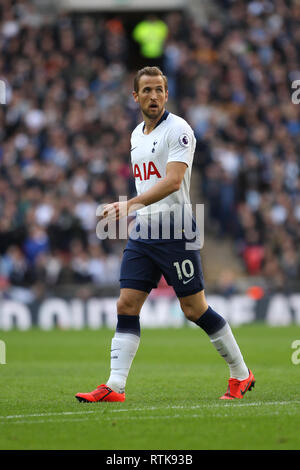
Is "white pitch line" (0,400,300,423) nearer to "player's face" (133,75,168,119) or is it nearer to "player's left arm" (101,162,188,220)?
"player's left arm" (101,162,188,220)

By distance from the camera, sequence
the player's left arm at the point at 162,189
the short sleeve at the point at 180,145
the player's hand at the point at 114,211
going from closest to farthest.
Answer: the player's hand at the point at 114,211 → the player's left arm at the point at 162,189 → the short sleeve at the point at 180,145

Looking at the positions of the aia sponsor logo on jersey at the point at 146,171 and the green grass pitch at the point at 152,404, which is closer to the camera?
the green grass pitch at the point at 152,404

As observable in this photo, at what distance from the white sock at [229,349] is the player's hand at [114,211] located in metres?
1.35

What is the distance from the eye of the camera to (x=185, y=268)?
24.5 ft

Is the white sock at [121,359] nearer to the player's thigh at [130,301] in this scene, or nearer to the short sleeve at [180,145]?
the player's thigh at [130,301]

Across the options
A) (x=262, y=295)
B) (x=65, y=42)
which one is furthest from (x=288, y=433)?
(x=65, y=42)

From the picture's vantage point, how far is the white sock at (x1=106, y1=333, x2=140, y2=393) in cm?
756

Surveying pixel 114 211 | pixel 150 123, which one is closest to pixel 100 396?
pixel 114 211

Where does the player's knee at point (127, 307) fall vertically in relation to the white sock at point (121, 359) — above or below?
above

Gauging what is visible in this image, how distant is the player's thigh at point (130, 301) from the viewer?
24.8 feet

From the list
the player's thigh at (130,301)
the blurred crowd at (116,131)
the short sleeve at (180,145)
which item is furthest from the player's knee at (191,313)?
the blurred crowd at (116,131)

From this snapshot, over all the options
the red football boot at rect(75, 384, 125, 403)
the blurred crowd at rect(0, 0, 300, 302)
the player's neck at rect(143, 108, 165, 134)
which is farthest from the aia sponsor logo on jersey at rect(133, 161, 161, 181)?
the blurred crowd at rect(0, 0, 300, 302)

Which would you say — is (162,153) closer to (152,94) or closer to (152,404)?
(152,94)
